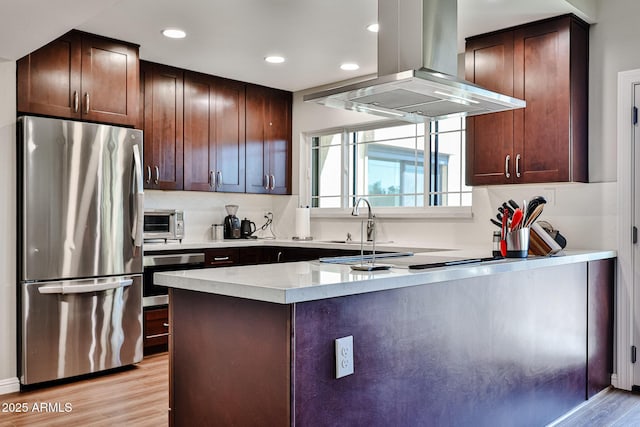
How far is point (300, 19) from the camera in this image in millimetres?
3529

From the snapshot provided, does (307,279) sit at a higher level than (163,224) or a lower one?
lower

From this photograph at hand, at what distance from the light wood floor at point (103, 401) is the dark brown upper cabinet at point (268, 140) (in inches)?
84.0

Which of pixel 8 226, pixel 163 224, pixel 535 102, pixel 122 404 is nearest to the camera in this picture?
pixel 122 404

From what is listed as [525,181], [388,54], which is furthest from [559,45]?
[388,54]

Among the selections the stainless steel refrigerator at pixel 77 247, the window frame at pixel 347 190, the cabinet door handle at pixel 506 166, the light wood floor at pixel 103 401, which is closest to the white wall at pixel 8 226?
the stainless steel refrigerator at pixel 77 247

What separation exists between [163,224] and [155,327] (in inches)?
33.6

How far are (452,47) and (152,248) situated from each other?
2.64 m

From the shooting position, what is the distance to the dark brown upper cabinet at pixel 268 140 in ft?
17.3

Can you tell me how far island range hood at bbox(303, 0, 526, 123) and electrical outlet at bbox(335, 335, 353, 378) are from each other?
45.9 inches

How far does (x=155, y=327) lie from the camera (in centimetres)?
422

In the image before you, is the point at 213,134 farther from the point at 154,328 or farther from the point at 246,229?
the point at 154,328

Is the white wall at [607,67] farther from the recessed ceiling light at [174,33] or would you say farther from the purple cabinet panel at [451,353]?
the recessed ceiling light at [174,33]

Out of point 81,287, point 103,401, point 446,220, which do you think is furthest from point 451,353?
point 81,287

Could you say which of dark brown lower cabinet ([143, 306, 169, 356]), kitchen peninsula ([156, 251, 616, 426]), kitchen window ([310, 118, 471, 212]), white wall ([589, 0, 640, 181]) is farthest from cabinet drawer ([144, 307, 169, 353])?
white wall ([589, 0, 640, 181])
